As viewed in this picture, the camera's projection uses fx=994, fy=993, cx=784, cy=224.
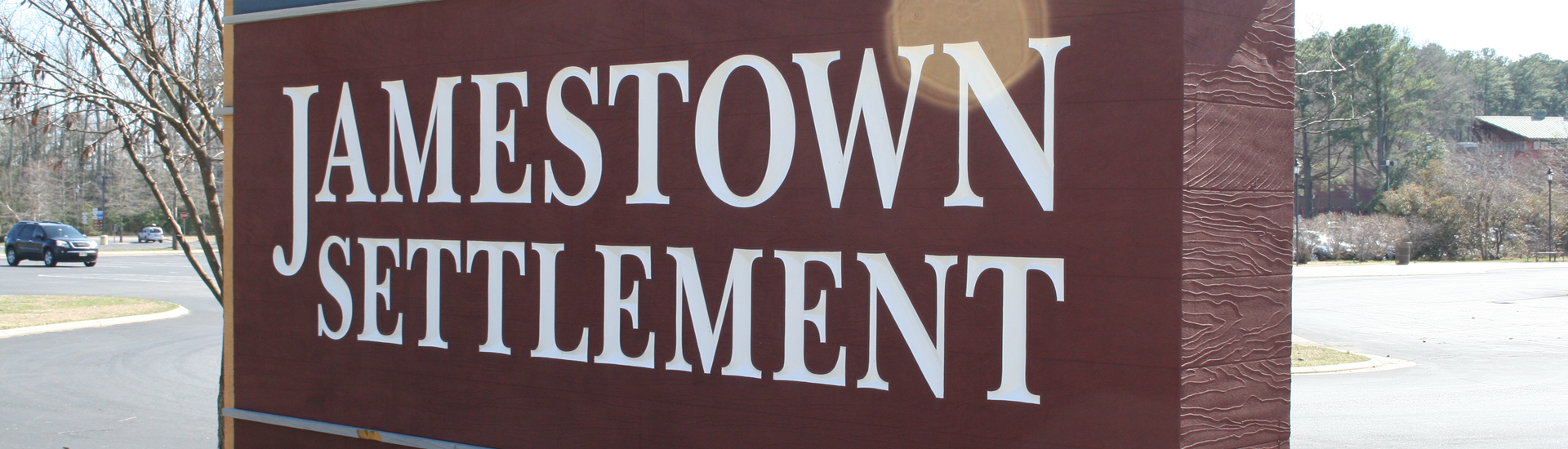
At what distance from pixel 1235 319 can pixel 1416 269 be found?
114ft

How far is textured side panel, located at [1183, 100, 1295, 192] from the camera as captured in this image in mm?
2424

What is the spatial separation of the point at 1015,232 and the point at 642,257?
1173 millimetres

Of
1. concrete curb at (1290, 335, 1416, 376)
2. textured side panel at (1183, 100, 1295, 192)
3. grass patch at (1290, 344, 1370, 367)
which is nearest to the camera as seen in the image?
textured side panel at (1183, 100, 1295, 192)

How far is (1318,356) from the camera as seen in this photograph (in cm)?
1214

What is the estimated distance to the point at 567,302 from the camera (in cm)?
326

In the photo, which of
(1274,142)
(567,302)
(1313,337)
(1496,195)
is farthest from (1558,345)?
(1496,195)

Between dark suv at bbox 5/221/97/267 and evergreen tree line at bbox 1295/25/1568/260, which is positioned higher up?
evergreen tree line at bbox 1295/25/1568/260

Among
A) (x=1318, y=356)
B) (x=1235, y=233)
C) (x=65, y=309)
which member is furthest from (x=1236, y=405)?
(x=65, y=309)

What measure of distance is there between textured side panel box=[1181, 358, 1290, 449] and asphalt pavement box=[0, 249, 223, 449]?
7.58 metres

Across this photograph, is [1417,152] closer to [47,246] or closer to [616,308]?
[47,246]

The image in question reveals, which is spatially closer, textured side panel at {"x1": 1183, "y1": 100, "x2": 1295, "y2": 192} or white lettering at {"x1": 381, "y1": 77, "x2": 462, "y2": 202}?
textured side panel at {"x1": 1183, "y1": 100, "x2": 1295, "y2": 192}

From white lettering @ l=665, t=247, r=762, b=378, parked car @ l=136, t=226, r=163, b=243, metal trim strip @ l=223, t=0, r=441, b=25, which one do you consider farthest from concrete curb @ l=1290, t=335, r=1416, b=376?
parked car @ l=136, t=226, r=163, b=243

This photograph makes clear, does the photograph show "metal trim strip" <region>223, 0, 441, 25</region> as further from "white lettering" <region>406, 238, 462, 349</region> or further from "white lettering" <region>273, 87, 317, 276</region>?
"white lettering" <region>406, 238, 462, 349</region>

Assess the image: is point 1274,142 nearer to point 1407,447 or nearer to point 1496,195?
point 1407,447
